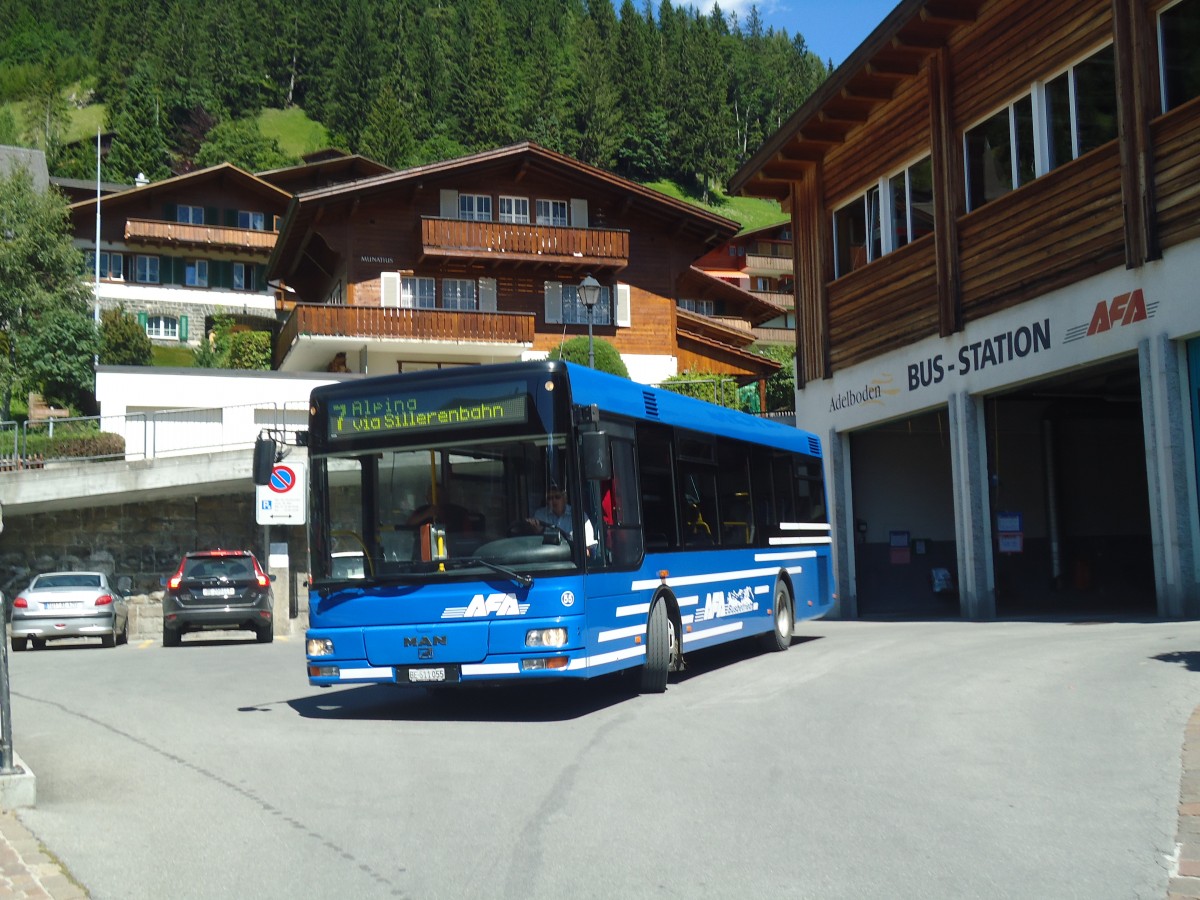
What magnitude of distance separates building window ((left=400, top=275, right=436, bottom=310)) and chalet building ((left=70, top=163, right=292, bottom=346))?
23.3 m

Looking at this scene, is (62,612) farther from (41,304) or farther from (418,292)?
(41,304)

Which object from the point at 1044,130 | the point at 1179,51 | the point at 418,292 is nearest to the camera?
the point at 1179,51

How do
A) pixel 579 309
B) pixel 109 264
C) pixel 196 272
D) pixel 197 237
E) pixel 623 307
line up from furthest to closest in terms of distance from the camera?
pixel 196 272 < pixel 109 264 < pixel 197 237 < pixel 623 307 < pixel 579 309

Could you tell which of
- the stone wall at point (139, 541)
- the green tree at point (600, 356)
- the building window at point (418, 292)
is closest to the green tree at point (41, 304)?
the building window at point (418, 292)

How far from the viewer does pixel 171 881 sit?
19.7ft

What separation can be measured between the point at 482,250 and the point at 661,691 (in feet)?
110

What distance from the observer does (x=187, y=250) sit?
221 ft

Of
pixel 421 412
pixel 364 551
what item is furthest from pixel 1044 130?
pixel 364 551

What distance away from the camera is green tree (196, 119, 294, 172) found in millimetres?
102750

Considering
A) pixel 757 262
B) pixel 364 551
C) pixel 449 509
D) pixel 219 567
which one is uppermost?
pixel 757 262

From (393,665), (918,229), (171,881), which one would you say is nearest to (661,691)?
(393,665)

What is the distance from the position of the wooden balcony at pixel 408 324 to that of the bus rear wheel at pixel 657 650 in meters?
31.9

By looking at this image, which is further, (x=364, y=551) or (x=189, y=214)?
(x=189, y=214)

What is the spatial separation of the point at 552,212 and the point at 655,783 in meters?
40.7
